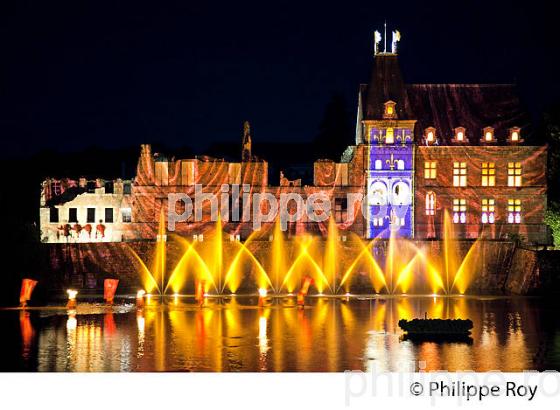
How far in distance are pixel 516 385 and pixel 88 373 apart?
15.2 m

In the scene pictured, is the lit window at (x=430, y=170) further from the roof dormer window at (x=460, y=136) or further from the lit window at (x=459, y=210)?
the lit window at (x=459, y=210)

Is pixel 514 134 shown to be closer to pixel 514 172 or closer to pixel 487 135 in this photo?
pixel 487 135

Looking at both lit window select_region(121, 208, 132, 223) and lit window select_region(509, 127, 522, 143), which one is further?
lit window select_region(121, 208, 132, 223)

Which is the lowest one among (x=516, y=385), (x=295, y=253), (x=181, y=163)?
(x=516, y=385)

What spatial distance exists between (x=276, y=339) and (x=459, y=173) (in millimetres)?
38716

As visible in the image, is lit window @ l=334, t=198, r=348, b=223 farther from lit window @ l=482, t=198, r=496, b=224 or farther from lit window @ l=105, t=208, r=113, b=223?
lit window @ l=105, t=208, r=113, b=223

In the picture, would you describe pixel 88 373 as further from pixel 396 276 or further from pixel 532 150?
pixel 532 150

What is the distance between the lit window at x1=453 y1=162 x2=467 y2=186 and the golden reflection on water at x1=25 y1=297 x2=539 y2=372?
69.1 feet

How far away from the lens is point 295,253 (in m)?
74.4

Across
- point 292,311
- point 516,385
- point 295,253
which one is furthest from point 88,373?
point 295,253

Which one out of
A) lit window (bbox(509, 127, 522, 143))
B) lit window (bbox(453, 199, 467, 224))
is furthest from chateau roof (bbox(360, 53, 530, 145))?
lit window (bbox(453, 199, 467, 224))

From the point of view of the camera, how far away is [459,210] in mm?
81000

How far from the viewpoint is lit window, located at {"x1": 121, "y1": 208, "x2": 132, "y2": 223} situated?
82.4 metres

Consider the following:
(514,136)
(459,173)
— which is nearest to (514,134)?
(514,136)
